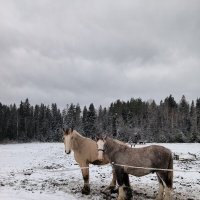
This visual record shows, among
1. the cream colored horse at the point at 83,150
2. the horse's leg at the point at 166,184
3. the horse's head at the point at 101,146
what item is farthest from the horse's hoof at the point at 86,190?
the horse's leg at the point at 166,184

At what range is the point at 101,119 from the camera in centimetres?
13275

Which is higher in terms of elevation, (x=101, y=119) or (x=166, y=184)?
(x=101, y=119)

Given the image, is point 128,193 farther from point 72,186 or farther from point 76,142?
point 72,186

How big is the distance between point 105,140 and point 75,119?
387 ft

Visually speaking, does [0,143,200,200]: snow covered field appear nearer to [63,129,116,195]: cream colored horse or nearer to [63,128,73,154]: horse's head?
[63,129,116,195]: cream colored horse

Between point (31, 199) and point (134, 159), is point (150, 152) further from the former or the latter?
point (31, 199)

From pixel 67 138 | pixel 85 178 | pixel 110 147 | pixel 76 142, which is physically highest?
pixel 67 138

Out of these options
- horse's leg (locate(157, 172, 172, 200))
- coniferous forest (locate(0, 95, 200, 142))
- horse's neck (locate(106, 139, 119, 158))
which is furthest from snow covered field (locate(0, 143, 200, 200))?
coniferous forest (locate(0, 95, 200, 142))

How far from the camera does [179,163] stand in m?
21.6

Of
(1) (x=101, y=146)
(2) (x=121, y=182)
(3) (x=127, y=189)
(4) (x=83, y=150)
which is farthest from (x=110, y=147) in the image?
(4) (x=83, y=150)

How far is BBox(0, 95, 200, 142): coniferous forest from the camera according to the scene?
96.2 metres

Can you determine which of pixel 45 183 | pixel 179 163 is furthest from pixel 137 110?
pixel 45 183

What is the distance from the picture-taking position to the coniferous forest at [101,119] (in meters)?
96.2

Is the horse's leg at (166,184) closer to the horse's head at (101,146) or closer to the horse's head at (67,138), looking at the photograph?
the horse's head at (101,146)
